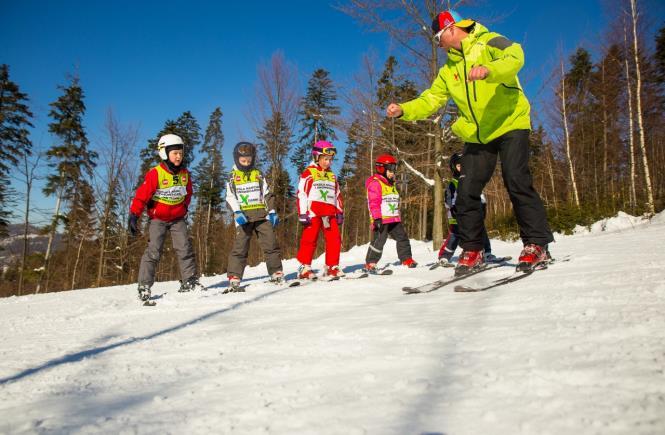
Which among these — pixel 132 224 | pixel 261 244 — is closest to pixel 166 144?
pixel 132 224

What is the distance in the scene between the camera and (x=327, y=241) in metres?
5.56

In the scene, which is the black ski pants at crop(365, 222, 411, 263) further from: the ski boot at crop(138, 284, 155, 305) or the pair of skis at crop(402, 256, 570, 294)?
the ski boot at crop(138, 284, 155, 305)

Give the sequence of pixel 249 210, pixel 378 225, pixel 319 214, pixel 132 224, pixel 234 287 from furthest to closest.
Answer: pixel 378 225
pixel 319 214
pixel 249 210
pixel 234 287
pixel 132 224

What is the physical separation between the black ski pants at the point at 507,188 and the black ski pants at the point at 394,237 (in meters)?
2.62

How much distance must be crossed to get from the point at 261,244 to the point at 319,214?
0.92 m

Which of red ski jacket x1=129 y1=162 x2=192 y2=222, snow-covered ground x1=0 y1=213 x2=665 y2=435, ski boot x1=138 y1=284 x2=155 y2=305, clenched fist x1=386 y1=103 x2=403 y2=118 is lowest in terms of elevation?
snow-covered ground x1=0 y1=213 x2=665 y2=435

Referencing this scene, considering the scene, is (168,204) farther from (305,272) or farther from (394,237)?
(394,237)

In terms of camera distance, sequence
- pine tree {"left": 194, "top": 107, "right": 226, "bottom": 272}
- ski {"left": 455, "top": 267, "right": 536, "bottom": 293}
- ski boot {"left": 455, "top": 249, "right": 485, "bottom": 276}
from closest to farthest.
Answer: ski {"left": 455, "top": 267, "right": 536, "bottom": 293} < ski boot {"left": 455, "top": 249, "right": 485, "bottom": 276} < pine tree {"left": 194, "top": 107, "right": 226, "bottom": 272}

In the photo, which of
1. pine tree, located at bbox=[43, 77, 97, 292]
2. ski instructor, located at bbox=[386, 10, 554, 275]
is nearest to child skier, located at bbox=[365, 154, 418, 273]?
ski instructor, located at bbox=[386, 10, 554, 275]

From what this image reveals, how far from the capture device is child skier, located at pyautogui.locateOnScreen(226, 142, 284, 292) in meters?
5.34

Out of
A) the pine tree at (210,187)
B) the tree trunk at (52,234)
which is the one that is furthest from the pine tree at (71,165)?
the pine tree at (210,187)

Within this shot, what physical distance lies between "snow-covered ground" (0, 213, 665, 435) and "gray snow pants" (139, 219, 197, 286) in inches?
88.9

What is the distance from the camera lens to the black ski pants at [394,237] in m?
6.21

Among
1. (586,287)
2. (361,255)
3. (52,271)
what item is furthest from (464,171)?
(52,271)
